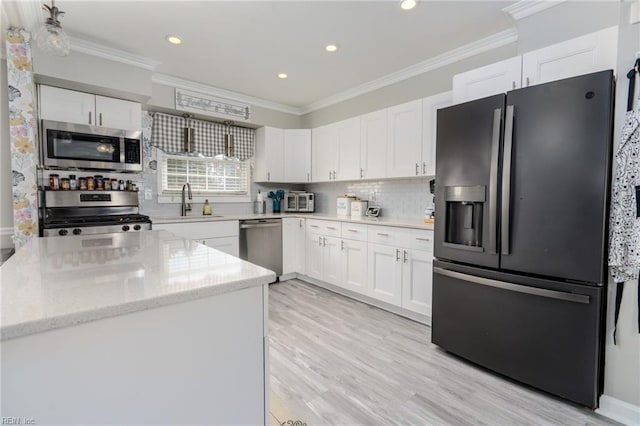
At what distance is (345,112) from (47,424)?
4129 millimetres

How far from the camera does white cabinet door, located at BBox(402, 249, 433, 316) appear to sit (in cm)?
272

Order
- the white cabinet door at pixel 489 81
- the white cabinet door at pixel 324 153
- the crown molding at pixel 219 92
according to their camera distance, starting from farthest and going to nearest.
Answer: the white cabinet door at pixel 324 153
the crown molding at pixel 219 92
the white cabinet door at pixel 489 81

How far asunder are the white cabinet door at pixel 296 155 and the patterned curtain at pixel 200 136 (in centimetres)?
55

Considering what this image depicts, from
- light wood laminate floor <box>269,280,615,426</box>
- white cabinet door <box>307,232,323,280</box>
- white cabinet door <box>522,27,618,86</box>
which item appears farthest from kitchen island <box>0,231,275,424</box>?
white cabinet door <box>307,232,323,280</box>

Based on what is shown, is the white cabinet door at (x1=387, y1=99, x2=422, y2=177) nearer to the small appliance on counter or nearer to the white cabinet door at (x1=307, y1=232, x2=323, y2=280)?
the white cabinet door at (x1=307, y1=232, x2=323, y2=280)

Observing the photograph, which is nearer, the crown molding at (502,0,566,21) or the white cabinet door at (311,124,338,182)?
the crown molding at (502,0,566,21)

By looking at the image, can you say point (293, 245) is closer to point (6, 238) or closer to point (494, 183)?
point (494, 183)

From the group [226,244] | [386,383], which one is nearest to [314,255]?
[226,244]

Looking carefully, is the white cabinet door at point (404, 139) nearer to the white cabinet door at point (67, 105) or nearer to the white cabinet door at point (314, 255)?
the white cabinet door at point (314, 255)

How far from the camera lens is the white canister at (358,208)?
12.4ft

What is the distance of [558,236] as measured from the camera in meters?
1.74

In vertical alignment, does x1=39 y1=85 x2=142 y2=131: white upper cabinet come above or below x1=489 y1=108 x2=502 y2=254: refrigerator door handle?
above

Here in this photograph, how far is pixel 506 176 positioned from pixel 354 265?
6.30ft

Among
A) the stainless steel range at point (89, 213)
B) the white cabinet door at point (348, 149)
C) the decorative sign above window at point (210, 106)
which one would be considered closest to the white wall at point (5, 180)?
the stainless steel range at point (89, 213)
